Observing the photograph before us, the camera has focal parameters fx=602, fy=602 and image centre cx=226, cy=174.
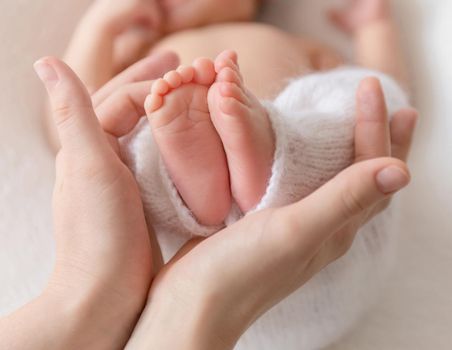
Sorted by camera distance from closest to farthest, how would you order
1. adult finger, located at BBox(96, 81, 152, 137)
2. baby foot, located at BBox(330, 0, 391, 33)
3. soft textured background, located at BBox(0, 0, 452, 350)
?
1. adult finger, located at BBox(96, 81, 152, 137)
2. soft textured background, located at BBox(0, 0, 452, 350)
3. baby foot, located at BBox(330, 0, 391, 33)

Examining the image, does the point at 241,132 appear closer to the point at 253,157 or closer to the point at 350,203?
the point at 253,157

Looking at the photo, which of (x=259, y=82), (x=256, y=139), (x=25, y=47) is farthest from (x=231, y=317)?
(x=25, y=47)

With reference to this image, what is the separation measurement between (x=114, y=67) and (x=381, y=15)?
0.51m

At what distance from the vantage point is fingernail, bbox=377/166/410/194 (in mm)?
511

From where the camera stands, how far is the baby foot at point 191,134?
0.62 m

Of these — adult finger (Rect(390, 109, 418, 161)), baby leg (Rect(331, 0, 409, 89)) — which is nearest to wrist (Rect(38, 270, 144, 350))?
adult finger (Rect(390, 109, 418, 161))

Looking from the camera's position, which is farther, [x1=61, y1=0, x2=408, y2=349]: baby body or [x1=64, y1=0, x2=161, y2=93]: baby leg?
[x1=64, y1=0, x2=161, y2=93]: baby leg

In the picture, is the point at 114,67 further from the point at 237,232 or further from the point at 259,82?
the point at 237,232

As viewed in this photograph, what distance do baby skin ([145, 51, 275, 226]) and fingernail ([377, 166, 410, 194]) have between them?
0.15 meters

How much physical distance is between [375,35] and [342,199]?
67 cm

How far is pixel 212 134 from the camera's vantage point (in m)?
0.64

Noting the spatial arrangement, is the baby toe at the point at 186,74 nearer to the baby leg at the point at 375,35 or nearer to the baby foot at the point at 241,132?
the baby foot at the point at 241,132

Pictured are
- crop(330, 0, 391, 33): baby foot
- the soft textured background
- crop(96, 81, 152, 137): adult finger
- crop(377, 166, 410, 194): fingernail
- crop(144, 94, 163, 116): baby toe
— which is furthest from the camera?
crop(330, 0, 391, 33): baby foot

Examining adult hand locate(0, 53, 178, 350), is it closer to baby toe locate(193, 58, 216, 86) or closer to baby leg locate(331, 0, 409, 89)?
baby toe locate(193, 58, 216, 86)
